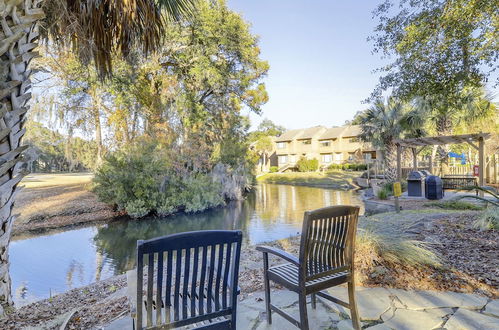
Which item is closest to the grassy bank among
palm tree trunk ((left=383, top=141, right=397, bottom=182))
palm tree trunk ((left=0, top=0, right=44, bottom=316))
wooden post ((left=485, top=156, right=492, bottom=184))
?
palm tree trunk ((left=383, top=141, right=397, bottom=182))

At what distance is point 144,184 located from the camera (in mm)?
12484

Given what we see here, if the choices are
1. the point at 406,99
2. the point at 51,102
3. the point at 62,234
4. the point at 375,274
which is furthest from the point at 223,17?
the point at 375,274

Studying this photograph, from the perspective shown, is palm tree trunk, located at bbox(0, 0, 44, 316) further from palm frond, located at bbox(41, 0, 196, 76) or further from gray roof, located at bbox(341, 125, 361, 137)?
gray roof, located at bbox(341, 125, 361, 137)

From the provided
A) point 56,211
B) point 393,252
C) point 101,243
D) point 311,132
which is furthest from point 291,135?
point 393,252

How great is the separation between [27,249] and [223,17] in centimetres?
1260

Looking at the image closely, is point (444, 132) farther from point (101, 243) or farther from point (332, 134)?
point (332, 134)

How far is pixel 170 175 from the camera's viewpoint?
13.4 m

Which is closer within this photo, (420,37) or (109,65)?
(109,65)

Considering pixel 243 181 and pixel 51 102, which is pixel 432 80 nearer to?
pixel 243 181

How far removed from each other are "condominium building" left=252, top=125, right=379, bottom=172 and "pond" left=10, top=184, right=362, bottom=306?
924 inches

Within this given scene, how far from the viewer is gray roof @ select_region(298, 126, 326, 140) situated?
38.9m

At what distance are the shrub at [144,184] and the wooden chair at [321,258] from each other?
1119 cm

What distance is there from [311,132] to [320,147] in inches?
109

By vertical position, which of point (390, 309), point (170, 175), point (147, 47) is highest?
point (147, 47)
